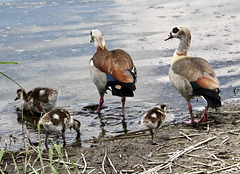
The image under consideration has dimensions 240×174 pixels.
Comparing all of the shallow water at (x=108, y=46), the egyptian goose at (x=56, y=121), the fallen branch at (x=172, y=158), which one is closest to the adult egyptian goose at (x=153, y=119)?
the fallen branch at (x=172, y=158)

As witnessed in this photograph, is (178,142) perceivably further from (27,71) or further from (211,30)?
(211,30)

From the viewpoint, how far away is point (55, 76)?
866 cm

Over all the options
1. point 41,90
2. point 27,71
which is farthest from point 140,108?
point 27,71

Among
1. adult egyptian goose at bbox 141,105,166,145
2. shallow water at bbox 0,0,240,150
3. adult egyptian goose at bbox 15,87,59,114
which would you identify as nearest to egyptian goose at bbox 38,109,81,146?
shallow water at bbox 0,0,240,150

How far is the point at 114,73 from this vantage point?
22.2 ft

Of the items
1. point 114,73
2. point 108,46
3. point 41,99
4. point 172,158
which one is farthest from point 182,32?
point 108,46

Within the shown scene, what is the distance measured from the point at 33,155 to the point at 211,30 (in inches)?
288

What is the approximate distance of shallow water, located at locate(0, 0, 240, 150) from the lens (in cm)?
697

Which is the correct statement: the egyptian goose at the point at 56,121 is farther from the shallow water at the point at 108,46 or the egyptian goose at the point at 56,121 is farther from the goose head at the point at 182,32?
the goose head at the point at 182,32

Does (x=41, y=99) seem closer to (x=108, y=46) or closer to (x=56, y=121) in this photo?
(x=56, y=121)

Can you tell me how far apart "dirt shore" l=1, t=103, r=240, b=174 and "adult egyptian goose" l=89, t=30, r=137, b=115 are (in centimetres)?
92

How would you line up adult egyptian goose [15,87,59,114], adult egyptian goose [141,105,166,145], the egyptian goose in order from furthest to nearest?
adult egyptian goose [15,87,59,114] → the egyptian goose → adult egyptian goose [141,105,166,145]

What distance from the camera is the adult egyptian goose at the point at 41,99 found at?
707 centimetres

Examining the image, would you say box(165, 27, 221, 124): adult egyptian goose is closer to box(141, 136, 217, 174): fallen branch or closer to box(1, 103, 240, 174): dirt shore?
box(1, 103, 240, 174): dirt shore
